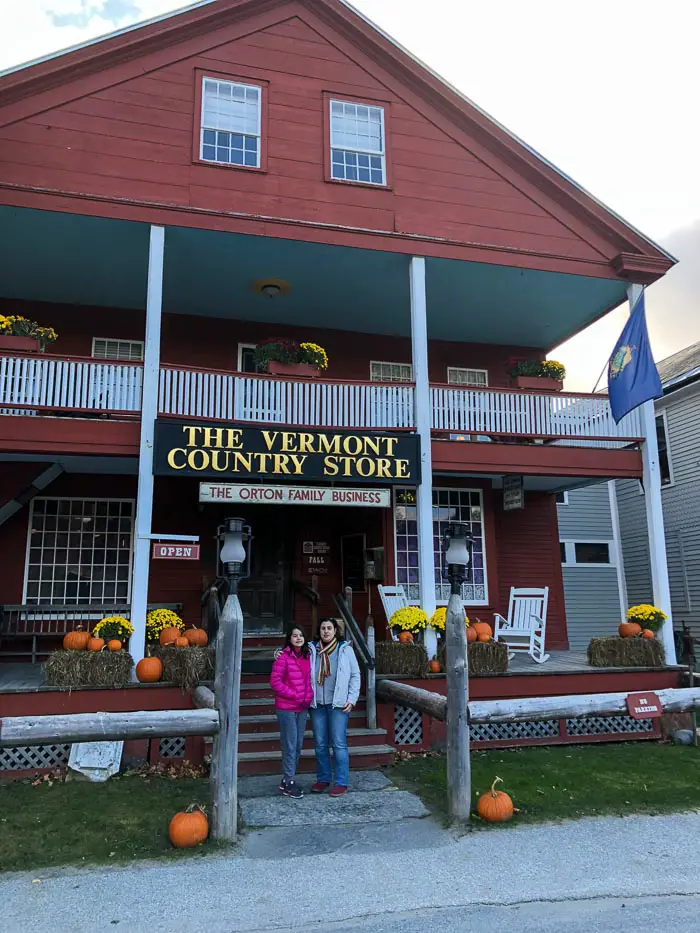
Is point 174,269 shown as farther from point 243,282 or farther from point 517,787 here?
point 517,787

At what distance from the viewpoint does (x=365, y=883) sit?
5078mm

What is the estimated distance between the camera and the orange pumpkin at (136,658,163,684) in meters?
8.38

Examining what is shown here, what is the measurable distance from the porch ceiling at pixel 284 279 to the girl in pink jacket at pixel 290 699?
6172 millimetres

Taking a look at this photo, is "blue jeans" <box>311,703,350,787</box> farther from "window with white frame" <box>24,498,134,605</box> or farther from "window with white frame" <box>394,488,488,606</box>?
"window with white frame" <box>24,498,134,605</box>

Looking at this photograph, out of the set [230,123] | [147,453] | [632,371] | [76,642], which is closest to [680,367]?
[632,371]

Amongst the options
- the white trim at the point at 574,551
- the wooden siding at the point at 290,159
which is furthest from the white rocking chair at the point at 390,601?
the white trim at the point at 574,551

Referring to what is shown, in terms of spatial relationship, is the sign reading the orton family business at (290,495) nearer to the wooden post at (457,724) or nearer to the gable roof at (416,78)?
the wooden post at (457,724)

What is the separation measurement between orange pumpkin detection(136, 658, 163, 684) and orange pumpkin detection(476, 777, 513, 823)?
3.95m

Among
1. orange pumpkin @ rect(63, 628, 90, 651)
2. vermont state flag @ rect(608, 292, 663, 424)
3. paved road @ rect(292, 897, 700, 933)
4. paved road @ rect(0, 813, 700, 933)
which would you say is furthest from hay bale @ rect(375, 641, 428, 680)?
vermont state flag @ rect(608, 292, 663, 424)

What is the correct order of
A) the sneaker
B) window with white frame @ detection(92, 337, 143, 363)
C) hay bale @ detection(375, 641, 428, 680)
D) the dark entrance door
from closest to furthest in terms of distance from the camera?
the sneaker → hay bale @ detection(375, 641, 428, 680) → the dark entrance door → window with white frame @ detection(92, 337, 143, 363)

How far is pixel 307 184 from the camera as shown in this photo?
10.9 metres

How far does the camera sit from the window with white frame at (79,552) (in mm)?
11711

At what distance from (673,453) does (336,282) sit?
1075 cm

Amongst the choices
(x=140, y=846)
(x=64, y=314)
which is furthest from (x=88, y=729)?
(x=64, y=314)
